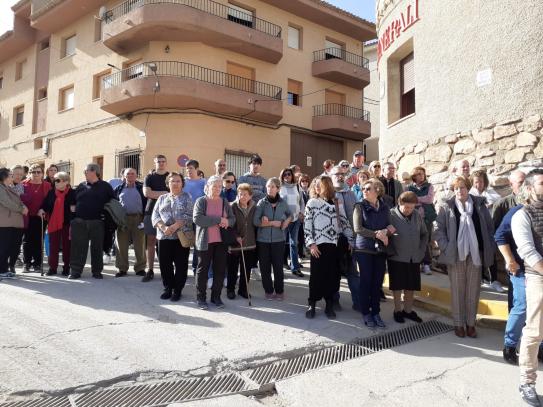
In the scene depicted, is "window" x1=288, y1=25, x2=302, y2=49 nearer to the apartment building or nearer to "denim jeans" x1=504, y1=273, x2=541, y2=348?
the apartment building

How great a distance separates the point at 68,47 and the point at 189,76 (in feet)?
27.0

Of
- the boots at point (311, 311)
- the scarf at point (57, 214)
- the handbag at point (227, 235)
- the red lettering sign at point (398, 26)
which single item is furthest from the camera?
the red lettering sign at point (398, 26)

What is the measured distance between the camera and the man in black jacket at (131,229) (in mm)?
6680

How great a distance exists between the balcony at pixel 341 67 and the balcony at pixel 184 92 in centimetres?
361

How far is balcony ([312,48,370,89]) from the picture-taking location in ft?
63.8

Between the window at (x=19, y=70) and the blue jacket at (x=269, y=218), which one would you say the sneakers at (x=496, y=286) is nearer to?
the blue jacket at (x=269, y=218)

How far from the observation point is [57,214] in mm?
6539

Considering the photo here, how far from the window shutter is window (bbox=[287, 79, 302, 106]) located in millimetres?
10427

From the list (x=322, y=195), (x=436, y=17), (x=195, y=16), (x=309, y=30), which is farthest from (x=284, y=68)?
(x=322, y=195)

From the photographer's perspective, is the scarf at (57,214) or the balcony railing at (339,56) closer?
the scarf at (57,214)

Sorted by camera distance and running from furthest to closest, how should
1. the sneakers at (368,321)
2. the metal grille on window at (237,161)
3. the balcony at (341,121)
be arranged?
the balcony at (341,121), the metal grille on window at (237,161), the sneakers at (368,321)

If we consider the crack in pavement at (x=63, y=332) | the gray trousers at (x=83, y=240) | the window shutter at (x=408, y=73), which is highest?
the window shutter at (x=408, y=73)

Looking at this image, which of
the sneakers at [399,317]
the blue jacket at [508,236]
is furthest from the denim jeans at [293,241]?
the blue jacket at [508,236]

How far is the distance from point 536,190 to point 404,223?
161cm
